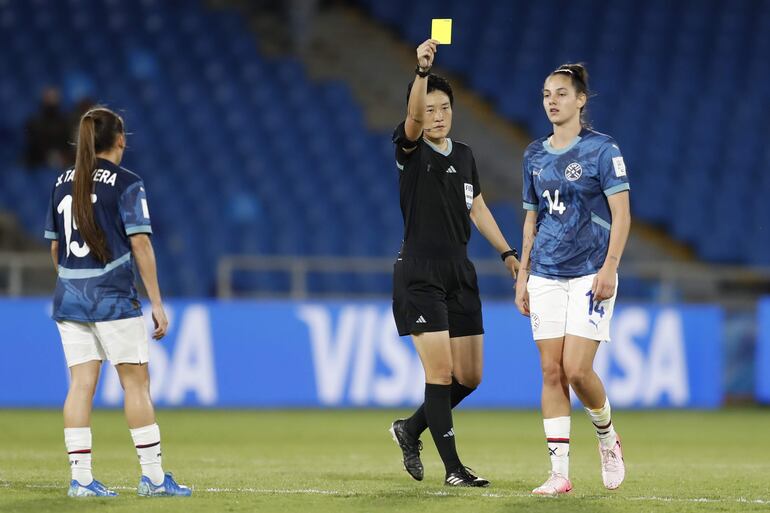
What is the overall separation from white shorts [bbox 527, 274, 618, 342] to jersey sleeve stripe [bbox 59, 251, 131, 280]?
7.04ft

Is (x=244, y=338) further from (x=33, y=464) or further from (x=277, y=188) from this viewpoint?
(x=33, y=464)

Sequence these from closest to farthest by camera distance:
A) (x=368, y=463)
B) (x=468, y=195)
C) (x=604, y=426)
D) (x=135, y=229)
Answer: (x=135, y=229) < (x=604, y=426) < (x=468, y=195) < (x=368, y=463)

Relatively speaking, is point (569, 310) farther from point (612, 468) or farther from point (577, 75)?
point (577, 75)

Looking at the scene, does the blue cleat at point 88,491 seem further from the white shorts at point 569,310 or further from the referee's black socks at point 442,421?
the white shorts at point 569,310

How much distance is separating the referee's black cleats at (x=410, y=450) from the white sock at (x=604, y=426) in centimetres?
110

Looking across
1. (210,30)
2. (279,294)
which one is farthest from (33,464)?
(210,30)

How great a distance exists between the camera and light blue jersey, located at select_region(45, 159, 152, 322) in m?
6.51

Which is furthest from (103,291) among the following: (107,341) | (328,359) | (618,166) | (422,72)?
(328,359)

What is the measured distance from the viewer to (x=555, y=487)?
6707 mm

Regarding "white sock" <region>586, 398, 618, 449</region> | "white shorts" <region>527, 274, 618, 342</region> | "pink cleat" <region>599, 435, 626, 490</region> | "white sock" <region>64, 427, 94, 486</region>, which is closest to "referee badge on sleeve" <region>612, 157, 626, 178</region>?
"white shorts" <region>527, 274, 618, 342</region>

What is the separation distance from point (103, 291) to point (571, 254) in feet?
7.95

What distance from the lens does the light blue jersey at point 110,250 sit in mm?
6508

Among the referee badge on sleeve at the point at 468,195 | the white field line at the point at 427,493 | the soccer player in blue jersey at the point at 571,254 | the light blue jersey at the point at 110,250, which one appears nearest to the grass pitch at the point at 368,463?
the white field line at the point at 427,493

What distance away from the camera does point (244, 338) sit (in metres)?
14.4
